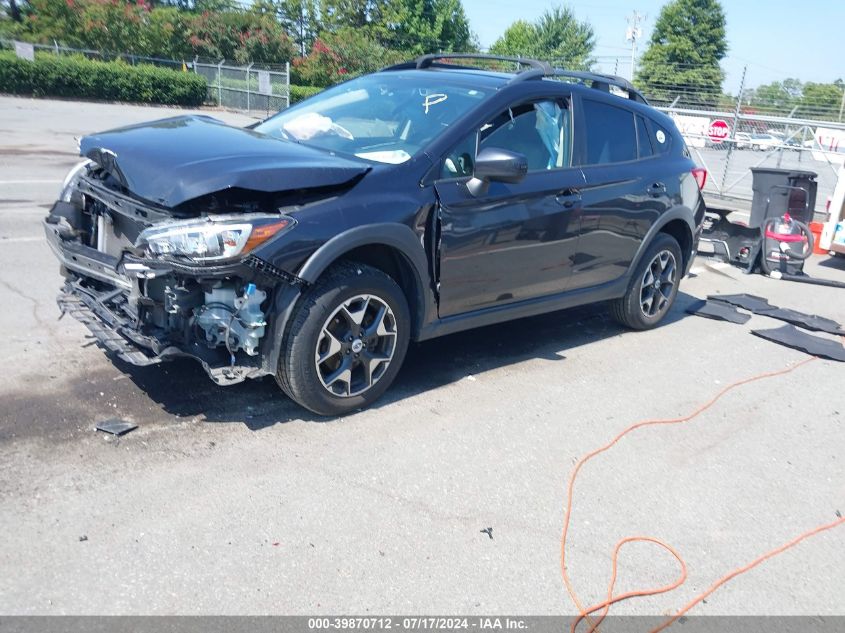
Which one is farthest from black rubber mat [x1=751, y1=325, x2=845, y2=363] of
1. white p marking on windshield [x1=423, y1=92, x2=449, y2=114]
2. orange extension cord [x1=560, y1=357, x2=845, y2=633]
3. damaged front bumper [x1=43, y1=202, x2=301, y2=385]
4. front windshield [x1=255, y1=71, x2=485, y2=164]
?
damaged front bumper [x1=43, y1=202, x2=301, y2=385]

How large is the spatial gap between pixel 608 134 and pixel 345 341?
9.49 feet

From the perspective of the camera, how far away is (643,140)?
6359 mm

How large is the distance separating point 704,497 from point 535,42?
69.7m

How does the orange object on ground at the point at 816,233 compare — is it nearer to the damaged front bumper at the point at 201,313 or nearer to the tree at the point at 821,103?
the damaged front bumper at the point at 201,313

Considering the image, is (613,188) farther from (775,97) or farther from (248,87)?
(248,87)

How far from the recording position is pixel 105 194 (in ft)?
14.4

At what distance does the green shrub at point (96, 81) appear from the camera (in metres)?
30.2

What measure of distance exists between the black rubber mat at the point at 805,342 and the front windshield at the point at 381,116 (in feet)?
12.0

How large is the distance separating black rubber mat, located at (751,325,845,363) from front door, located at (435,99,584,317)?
2456 millimetres

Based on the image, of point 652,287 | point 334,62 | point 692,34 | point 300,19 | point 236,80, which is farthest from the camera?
point 692,34

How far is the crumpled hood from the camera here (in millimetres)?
3889

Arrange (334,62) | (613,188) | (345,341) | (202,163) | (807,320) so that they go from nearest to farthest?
1. (202,163)
2. (345,341)
3. (613,188)
4. (807,320)
5. (334,62)

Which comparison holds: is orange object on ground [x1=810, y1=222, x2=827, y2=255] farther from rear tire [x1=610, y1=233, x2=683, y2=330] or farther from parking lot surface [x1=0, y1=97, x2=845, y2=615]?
parking lot surface [x1=0, y1=97, x2=845, y2=615]

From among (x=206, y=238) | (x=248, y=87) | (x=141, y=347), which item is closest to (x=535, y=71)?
(x=206, y=238)
